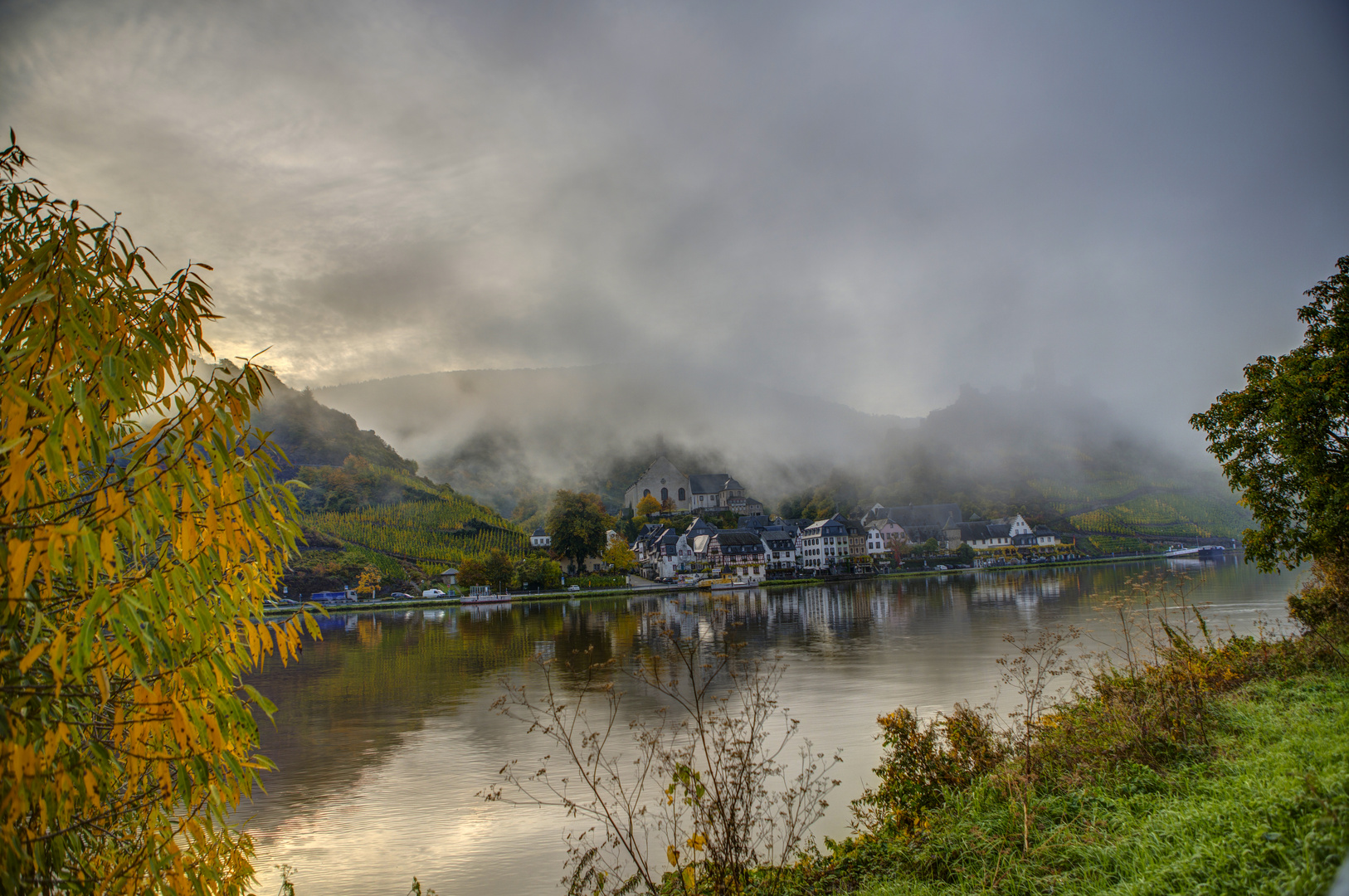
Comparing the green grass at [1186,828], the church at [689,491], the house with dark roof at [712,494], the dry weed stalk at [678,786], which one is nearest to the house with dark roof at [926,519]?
the church at [689,491]

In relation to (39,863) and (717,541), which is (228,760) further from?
(717,541)

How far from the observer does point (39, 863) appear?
2.38 meters

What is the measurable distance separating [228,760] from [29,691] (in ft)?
2.61

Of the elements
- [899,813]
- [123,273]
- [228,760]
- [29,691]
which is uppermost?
[123,273]

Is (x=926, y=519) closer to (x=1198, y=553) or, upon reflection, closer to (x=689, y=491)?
(x=1198, y=553)

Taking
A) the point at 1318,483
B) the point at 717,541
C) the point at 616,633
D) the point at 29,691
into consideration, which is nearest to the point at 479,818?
the point at 29,691

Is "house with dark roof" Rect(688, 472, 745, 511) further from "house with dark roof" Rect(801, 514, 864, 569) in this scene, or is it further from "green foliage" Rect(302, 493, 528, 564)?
"green foliage" Rect(302, 493, 528, 564)

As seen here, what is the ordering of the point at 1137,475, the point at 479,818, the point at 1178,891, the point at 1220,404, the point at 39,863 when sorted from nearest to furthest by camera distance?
1. the point at 39,863
2. the point at 1178,891
3. the point at 479,818
4. the point at 1220,404
5. the point at 1137,475

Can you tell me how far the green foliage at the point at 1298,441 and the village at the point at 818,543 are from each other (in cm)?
7004

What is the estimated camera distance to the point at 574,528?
77375 millimetres

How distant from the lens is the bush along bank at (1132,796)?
4.23 m

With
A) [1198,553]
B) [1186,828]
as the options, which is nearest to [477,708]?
[1186,828]

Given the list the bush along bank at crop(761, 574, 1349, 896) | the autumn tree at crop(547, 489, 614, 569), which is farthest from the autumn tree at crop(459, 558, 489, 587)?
the bush along bank at crop(761, 574, 1349, 896)

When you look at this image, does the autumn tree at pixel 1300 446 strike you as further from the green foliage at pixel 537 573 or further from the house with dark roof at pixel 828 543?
the house with dark roof at pixel 828 543
